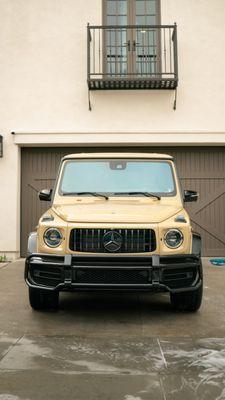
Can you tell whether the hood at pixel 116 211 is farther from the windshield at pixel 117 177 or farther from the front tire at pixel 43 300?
the front tire at pixel 43 300

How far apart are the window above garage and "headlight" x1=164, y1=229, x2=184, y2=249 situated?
20.5 ft

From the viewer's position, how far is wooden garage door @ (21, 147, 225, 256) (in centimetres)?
1146

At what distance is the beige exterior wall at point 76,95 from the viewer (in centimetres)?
1111

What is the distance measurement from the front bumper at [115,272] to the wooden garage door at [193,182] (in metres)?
6.21

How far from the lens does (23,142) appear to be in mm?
11125

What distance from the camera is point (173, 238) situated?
17.9ft

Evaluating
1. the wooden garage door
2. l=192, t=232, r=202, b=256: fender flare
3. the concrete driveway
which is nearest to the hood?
l=192, t=232, r=202, b=256: fender flare

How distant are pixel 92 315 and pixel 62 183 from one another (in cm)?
189

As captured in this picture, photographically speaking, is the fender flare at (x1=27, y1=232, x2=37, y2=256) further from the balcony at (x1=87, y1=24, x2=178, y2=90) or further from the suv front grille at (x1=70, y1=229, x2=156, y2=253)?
the balcony at (x1=87, y1=24, x2=178, y2=90)

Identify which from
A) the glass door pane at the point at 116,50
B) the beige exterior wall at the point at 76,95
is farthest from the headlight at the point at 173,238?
the glass door pane at the point at 116,50

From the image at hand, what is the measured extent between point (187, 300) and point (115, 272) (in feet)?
4.06

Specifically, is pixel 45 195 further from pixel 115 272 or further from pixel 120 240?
pixel 115 272

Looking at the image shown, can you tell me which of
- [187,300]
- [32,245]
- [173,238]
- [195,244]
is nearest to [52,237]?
[32,245]

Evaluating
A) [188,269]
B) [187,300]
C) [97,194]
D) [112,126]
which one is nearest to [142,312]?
[187,300]
